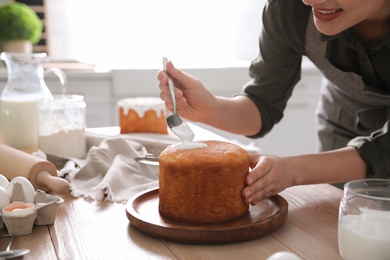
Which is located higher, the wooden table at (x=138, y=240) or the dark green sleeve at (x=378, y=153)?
the dark green sleeve at (x=378, y=153)

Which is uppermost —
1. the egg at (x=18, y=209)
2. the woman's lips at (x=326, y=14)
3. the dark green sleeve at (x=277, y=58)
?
the woman's lips at (x=326, y=14)

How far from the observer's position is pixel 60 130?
140 centimetres

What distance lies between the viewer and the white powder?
1388 millimetres

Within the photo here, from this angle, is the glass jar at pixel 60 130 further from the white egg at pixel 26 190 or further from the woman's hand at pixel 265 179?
the woman's hand at pixel 265 179

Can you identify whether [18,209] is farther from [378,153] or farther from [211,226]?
[378,153]

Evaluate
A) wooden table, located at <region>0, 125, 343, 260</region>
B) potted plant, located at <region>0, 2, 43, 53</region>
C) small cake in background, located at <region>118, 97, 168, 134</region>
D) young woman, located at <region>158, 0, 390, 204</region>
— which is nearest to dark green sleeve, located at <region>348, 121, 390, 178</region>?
young woman, located at <region>158, 0, 390, 204</region>

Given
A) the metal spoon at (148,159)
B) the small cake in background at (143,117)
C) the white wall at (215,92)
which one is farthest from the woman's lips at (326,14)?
the white wall at (215,92)

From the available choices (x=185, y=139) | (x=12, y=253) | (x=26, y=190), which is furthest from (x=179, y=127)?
(x=12, y=253)

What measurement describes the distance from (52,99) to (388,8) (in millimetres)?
862

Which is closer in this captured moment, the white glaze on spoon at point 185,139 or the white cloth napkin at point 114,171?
the white glaze on spoon at point 185,139

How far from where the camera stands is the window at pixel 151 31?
10.4 ft

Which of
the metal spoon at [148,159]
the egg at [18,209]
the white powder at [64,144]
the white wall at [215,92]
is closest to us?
the egg at [18,209]

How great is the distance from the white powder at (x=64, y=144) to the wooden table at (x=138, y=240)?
14.1 inches

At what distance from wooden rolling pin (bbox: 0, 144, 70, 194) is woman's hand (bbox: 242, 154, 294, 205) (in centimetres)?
36
